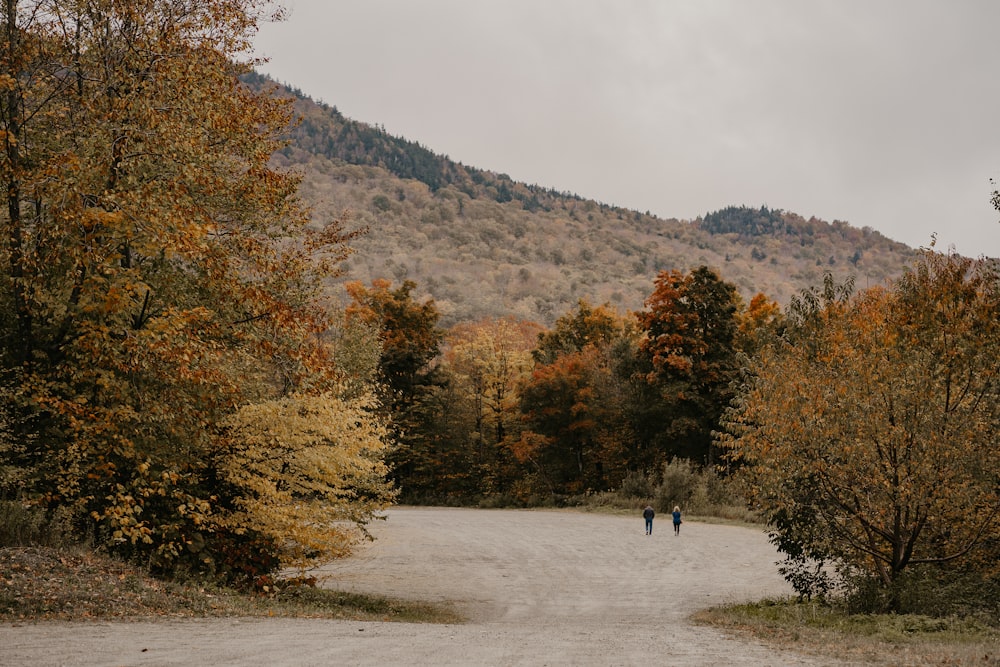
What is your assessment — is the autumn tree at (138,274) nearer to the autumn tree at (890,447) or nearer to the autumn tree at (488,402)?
the autumn tree at (890,447)

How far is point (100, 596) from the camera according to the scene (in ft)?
38.6

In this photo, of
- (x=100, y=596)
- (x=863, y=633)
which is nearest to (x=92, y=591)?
(x=100, y=596)

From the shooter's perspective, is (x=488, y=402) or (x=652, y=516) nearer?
(x=652, y=516)

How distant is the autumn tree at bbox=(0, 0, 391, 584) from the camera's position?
41.8ft

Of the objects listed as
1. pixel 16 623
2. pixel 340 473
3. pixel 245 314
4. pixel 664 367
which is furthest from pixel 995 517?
pixel 664 367

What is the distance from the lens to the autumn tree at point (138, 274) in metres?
12.7

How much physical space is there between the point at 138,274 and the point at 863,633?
12780mm

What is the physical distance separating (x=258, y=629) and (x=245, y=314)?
23.0 feet

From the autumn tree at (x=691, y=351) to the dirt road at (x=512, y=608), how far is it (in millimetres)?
9611

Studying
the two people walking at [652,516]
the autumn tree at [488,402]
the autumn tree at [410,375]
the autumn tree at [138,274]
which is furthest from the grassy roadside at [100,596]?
the autumn tree at [488,402]

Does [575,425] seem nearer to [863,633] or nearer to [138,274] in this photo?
[863,633]

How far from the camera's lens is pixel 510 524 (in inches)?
1631

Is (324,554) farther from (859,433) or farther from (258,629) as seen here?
(859,433)

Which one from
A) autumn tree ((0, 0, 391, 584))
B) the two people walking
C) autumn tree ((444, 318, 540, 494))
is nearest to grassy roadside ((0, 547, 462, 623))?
autumn tree ((0, 0, 391, 584))
